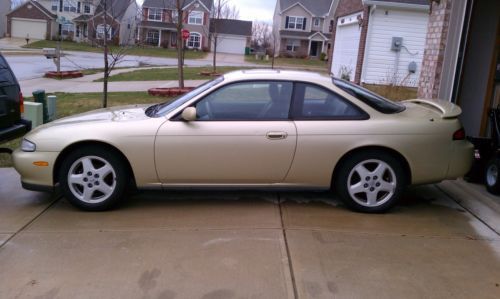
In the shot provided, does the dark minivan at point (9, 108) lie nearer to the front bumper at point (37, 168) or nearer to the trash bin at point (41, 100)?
the front bumper at point (37, 168)

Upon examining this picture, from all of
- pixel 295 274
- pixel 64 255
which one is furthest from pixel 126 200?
pixel 295 274

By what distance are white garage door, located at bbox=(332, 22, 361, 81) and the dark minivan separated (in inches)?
665

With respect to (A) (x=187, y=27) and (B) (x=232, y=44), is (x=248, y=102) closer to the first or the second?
(A) (x=187, y=27)

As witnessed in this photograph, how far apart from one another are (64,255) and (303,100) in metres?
2.70

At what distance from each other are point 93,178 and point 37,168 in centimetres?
56

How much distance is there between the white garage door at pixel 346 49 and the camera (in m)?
21.8

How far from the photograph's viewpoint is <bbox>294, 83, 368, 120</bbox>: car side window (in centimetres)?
531

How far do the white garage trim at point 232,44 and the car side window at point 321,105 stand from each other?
60833 mm

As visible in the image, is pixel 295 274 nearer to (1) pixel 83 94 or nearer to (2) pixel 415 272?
(2) pixel 415 272

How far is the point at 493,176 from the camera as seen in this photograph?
6055 millimetres

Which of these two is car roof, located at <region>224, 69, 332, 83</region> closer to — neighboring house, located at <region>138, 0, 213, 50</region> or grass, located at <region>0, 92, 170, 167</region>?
grass, located at <region>0, 92, 170, 167</region>

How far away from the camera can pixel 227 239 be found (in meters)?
4.58

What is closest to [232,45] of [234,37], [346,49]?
[234,37]

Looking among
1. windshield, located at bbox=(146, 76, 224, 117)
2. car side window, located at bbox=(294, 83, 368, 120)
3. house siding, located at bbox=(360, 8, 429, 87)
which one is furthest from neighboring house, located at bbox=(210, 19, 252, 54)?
car side window, located at bbox=(294, 83, 368, 120)
